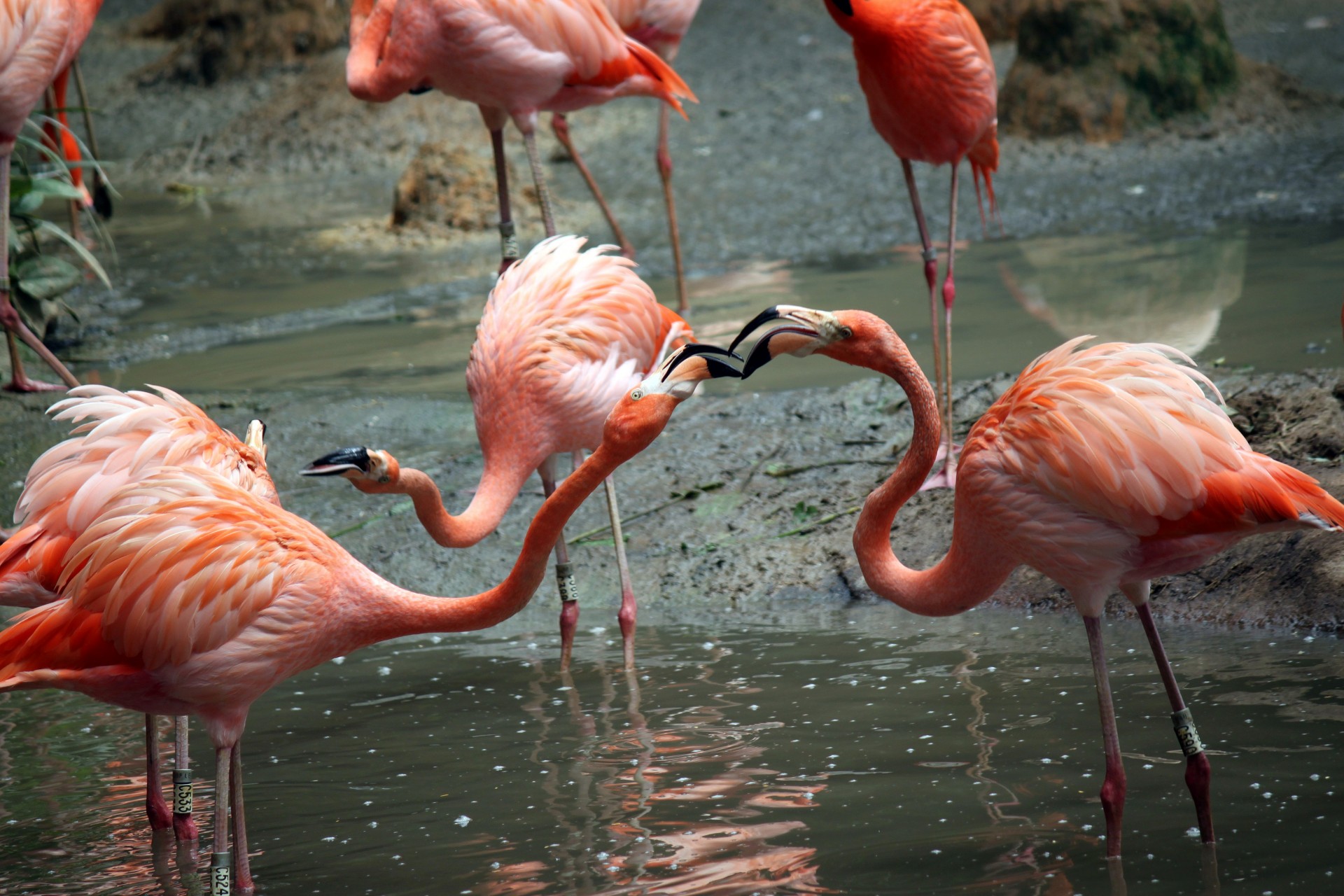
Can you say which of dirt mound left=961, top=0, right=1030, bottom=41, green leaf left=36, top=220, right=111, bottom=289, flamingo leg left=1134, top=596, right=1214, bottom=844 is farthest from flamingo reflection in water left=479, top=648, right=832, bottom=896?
dirt mound left=961, top=0, right=1030, bottom=41

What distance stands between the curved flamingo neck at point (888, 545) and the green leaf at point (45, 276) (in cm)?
488

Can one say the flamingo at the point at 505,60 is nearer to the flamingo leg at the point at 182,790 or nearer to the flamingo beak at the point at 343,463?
the flamingo beak at the point at 343,463

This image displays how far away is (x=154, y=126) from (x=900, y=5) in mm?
10491

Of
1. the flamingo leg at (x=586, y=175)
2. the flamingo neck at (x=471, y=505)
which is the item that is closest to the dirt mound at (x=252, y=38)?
the flamingo leg at (x=586, y=175)

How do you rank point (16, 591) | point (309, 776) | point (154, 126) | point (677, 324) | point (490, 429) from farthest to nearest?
point (154, 126) → point (677, 324) → point (490, 429) → point (309, 776) → point (16, 591)

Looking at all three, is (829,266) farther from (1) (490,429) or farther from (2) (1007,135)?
(1) (490,429)

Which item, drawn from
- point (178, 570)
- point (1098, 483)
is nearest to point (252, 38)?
point (178, 570)

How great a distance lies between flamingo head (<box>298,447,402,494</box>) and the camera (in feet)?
10.2

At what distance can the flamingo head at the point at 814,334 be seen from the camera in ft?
9.05

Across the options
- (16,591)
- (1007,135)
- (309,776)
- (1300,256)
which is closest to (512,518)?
(309,776)

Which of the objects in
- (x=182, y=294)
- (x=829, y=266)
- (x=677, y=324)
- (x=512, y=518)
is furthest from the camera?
Result: (x=182, y=294)

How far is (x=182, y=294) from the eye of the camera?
8375 mm

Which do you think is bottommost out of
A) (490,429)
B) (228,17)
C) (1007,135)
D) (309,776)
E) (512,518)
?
(309,776)

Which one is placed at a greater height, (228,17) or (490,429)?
(228,17)
